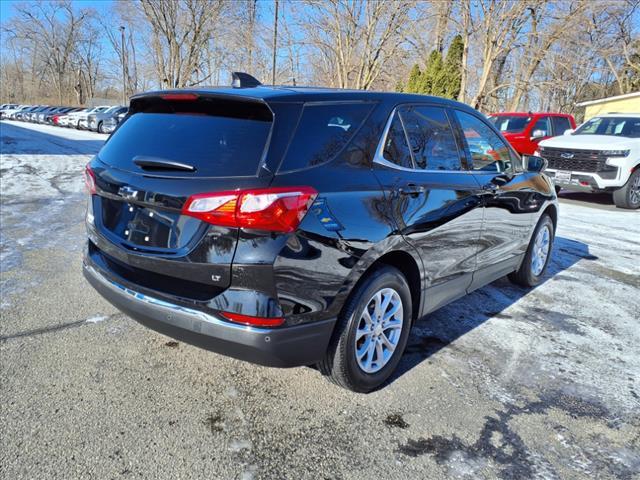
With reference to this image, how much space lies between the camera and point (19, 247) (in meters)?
5.36

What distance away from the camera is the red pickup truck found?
546 inches

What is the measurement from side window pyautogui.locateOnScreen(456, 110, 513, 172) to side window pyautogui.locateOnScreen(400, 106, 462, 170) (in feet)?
0.91

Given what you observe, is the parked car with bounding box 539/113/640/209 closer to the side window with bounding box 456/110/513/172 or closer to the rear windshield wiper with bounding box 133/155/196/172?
the side window with bounding box 456/110/513/172

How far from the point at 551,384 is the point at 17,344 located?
3544mm

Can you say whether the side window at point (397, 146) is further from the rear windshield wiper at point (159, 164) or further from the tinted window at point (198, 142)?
the rear windshield wiper at point (159, 164)

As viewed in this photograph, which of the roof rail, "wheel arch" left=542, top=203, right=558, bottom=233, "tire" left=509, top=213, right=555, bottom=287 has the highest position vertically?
the roof rail

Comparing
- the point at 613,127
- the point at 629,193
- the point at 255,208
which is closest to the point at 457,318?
the point at 255,208

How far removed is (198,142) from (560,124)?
15031 millimetres

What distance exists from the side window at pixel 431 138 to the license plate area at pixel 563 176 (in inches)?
333

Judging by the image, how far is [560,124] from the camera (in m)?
15.0

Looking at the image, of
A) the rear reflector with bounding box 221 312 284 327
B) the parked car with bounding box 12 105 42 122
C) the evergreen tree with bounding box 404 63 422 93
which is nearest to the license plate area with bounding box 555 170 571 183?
the rear reflector with bounding box 221 312 284 327

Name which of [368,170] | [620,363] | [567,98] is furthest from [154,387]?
[567,98]

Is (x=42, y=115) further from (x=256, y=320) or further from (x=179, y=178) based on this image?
(x=256, y=320)

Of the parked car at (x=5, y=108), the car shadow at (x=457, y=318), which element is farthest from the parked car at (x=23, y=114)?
the car shadow at (x=457, y=318)
